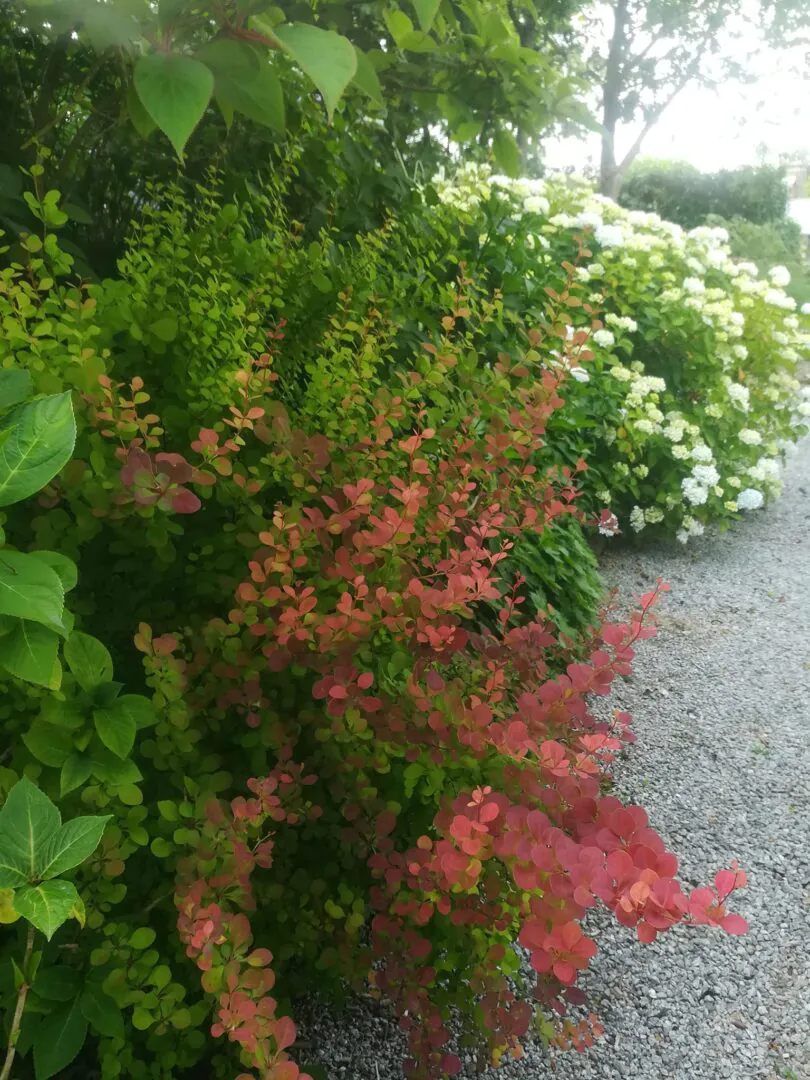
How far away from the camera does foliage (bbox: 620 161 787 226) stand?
1598 cm

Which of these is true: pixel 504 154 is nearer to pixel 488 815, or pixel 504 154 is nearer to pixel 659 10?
pixel 488 815

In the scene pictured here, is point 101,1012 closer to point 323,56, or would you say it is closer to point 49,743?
point 49,743


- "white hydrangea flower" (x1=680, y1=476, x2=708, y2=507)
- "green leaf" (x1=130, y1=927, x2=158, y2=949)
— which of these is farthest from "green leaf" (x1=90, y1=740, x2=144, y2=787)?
"white hydrangea flower" (x1=680, y1=476, x2=708, y2=507)

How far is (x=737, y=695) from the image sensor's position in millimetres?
3328

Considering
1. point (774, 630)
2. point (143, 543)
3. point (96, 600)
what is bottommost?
point (774, 630)

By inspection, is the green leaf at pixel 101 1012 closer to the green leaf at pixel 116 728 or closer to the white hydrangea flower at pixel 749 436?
the green leaf at pixel 116 728

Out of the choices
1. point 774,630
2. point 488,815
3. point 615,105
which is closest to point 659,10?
point 615,105

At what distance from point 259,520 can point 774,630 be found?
3.29 metres

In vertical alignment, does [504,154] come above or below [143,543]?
above

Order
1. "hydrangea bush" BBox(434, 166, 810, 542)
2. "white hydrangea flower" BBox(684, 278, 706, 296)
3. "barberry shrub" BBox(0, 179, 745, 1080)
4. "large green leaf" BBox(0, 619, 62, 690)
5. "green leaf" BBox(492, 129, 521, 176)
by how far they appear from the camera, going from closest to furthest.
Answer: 1. "large green leaf" BBox(0, 619, 62, 690)
2. "barberry shrub" BBox(0, 179, 745, 1080)
3. "green leaf" BBox(492, 129, 521, 176)
4. "hydrangea bush" BBox(434, 166, 810, 542)
5. "white hydrangea flower" BBox(684, 278, 706, 296)

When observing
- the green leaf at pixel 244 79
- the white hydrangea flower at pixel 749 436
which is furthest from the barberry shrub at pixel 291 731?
the white hydrangea flower at pixel 749 436

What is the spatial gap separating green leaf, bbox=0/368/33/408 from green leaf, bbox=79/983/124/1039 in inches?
32.3

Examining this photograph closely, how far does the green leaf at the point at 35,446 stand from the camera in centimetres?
75

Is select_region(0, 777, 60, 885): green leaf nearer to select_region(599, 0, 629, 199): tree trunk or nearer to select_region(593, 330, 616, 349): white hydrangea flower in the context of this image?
select_region(593, 330, 616, 349): white hydrangea flower
